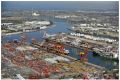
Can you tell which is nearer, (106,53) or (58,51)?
(106,53)

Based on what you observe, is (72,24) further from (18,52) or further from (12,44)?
(18,52)

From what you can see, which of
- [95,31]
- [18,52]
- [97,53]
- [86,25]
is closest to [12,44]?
[18,52]

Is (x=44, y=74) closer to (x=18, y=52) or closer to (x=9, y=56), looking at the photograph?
(x=9, y=56)

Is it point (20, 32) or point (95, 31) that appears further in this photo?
point (95, 31)

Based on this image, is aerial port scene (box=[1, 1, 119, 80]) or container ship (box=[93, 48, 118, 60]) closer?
aerial port scene (box=[1, 1, 119, 80])

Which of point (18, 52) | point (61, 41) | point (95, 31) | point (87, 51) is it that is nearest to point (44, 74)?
point (18, 52)

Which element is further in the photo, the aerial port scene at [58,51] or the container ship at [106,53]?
the container ship at [106,53]

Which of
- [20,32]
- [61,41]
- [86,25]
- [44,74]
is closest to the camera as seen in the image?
[44,74]

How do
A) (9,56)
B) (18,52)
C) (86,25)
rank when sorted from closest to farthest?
(9,56), (18,52), (86,25)

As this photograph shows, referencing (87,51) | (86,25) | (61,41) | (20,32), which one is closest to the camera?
(87,51)
